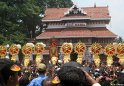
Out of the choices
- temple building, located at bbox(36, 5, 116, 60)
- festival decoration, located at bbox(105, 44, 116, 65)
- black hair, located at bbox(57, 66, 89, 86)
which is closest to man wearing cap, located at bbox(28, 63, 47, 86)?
black hair, located at bbox(57, 66, 89, 86)

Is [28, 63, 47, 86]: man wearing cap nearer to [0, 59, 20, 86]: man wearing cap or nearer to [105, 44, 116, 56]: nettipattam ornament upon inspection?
[0, 59, 20, 86]: man wearing cap

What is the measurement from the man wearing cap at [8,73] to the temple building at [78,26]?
36.3 m

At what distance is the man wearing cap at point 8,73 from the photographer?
9.95 ft

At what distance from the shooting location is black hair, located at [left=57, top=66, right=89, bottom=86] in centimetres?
312

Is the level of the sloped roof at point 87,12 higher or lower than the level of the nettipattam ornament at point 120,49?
lower

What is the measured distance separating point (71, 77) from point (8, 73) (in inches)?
18.1

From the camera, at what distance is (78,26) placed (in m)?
40.9

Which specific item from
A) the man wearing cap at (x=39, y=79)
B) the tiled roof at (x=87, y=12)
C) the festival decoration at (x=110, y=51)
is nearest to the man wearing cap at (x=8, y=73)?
the man wearing cap at (x=39, y=79)

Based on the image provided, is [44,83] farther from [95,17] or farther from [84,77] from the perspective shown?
[95,17]

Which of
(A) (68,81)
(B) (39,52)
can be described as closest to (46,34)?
(B) (39,52)

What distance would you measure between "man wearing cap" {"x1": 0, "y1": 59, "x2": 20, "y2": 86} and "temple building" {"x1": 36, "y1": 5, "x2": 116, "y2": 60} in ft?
119

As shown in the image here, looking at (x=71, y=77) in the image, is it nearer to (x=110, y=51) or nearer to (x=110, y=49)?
(x=110, y=51)

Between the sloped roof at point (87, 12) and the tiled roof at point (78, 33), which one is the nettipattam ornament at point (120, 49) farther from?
the sloped roof at point (87, 12)

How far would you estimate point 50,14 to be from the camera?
44875 millimetres
